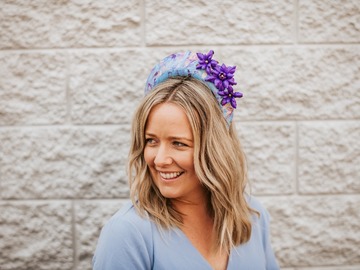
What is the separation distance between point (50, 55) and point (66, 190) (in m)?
0.72

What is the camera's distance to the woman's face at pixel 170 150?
1638mm

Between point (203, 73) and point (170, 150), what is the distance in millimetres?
326

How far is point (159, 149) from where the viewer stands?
1657mm

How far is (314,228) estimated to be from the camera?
249cm

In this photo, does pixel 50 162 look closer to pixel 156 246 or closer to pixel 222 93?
pixel 156 246

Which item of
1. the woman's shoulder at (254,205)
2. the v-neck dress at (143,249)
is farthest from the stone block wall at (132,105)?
the v-neck dress at (143,249)

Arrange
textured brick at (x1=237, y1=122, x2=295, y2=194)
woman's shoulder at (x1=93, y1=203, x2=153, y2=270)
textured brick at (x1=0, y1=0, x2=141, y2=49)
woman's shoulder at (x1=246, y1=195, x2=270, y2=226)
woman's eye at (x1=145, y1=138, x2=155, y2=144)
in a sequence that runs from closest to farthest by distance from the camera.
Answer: woman's shoulder at (x1=93, y1=203, x2=153, y2=270) < woman's eye at (x1=145, y1=138, x2=155, y2=144) < woman's shoulder at (x1=246, y1=195, x2=270, y2=226) < textured brick at (x1=0, y1=0, x2=141, y2=49) < textured brick at (x1=237, y1=122, x2=295, y2=194)

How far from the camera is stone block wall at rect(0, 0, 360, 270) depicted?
2.34 m

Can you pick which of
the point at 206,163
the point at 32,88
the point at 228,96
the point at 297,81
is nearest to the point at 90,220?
→ the point at 32,88

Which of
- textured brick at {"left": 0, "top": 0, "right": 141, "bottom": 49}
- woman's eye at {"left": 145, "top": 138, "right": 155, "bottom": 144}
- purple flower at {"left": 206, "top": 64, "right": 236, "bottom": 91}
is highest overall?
textured brick at {"left": 0, "top": 0, "right": 141, "bottom": 49}

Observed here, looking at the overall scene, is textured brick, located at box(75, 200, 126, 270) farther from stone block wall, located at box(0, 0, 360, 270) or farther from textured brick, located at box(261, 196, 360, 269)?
textured brick, located at box(261, 196, 360, 269)

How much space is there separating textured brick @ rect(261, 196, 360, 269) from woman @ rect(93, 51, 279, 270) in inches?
26.1

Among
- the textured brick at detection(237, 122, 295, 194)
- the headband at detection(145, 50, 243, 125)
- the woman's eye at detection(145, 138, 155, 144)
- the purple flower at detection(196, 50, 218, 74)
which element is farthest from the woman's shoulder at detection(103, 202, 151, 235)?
the textured brick at detection(237, 122, 295, 194)

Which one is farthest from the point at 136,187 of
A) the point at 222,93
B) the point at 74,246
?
the point at 74,246
